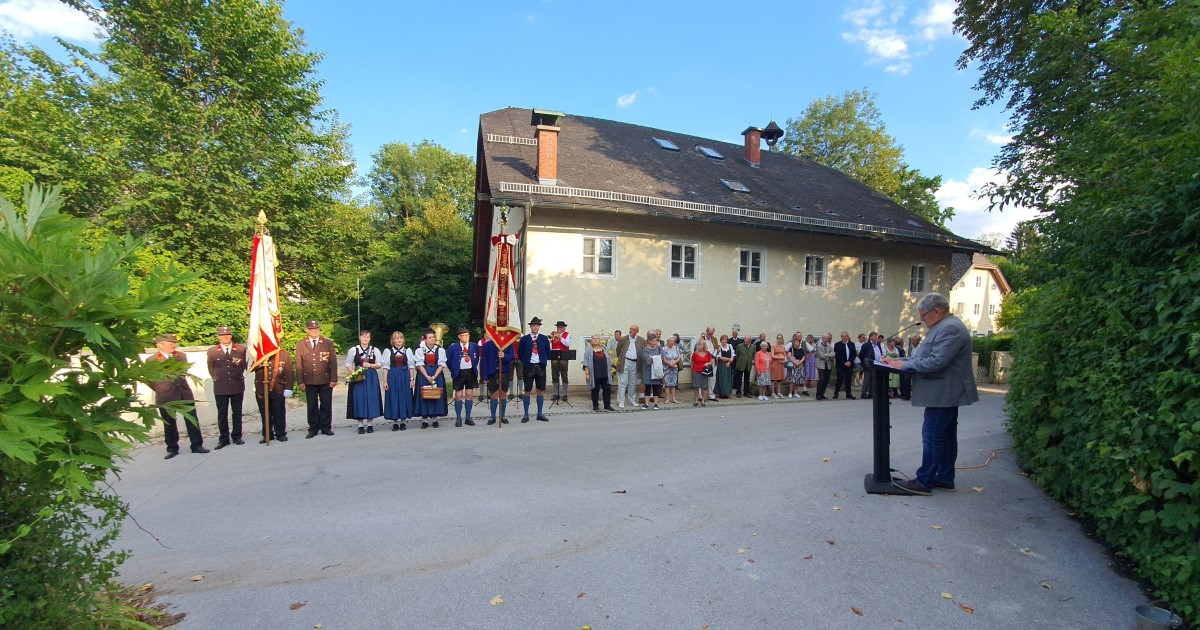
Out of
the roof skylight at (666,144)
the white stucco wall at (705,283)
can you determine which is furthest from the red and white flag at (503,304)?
the roof skylight at (666,144)

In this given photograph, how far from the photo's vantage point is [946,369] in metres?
5.16

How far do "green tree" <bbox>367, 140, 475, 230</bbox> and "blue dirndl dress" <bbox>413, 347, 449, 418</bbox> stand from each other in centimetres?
3605

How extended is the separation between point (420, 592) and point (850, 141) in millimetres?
39750

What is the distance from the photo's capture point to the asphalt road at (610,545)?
3.39m

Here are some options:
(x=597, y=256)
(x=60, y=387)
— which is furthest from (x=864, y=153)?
(x=60, y=387)

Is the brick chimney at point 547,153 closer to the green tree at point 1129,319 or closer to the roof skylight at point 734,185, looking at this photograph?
the roof skylight at point 734,185

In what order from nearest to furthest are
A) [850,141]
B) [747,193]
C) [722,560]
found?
[722,560] → [747,193] → [850,141]

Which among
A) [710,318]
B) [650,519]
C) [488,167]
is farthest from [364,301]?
[650,519]

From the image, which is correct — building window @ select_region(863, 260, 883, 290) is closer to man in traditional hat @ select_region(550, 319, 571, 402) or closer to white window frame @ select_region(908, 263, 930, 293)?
white window frame @ select_region(908, 263, 930, 293)

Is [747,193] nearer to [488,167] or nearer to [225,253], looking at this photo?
[488,167]

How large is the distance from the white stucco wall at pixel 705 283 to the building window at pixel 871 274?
0.20m

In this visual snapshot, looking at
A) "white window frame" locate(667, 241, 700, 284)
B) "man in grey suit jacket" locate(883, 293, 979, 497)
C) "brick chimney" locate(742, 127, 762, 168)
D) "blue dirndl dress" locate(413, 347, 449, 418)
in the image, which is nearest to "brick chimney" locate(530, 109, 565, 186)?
"white window frame" locate(667, 241, 700, 284)

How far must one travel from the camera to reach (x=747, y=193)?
64.6 feet

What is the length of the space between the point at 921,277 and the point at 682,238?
11.0 m
